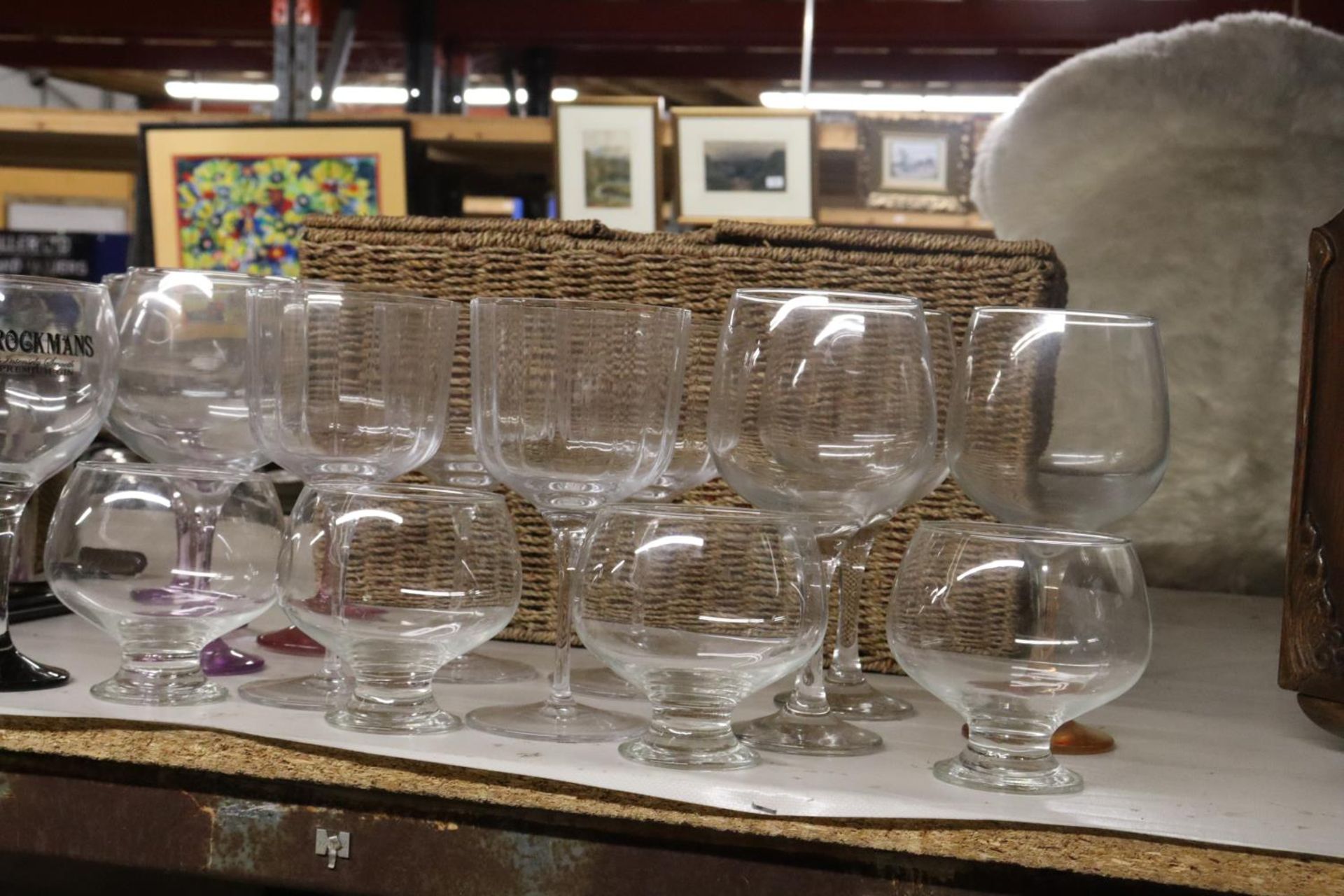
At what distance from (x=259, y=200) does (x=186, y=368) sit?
71.7 inches

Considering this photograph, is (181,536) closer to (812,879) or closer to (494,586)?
(494,586)

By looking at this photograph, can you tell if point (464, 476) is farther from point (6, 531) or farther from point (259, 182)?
point (259, 182)

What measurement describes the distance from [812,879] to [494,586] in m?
0.18

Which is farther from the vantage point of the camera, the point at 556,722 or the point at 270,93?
the point at 270,93

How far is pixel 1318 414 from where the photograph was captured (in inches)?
23.7

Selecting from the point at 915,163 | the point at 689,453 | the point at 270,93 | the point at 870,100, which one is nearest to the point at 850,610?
the point at 689,453

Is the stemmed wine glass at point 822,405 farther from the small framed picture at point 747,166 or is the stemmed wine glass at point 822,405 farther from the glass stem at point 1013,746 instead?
the small framed picture at point 747,166

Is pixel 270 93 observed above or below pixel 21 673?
above

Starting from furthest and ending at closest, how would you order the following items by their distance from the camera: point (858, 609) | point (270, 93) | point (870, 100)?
point (270, 93), point (870, 100), point (858, 609)

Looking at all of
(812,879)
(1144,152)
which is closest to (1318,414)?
(812,879)

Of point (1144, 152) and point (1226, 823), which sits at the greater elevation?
point (1144, 152)

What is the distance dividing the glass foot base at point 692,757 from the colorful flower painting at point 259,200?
6.45 feet

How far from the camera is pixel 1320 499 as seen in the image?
0.59m

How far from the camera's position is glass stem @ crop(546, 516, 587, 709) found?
2.08ft
